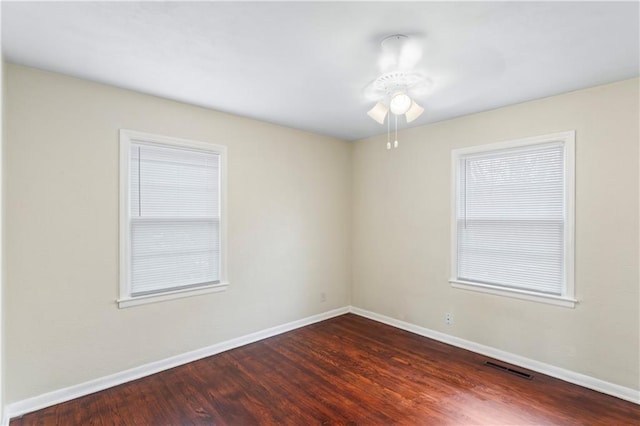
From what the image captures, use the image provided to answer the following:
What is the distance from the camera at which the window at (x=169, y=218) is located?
2.83 meters

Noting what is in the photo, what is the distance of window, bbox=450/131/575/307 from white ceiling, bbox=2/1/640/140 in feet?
1.94

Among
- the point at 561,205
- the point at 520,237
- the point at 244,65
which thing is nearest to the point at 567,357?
the point at 520,237

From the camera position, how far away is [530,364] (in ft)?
9.98

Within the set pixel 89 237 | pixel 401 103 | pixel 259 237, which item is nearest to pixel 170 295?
pixel 89 237

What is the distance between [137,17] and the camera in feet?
5.76

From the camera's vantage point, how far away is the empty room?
1.99 metres

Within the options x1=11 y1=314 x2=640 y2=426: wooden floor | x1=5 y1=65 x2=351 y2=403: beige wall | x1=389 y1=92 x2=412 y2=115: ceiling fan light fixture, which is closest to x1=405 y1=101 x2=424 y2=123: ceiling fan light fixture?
x1=389 y1=92 x2=412 y2=115: ceiling fan light fixture

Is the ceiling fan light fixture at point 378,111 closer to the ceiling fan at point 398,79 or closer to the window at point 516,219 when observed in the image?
the ceiling fan at point 398,79

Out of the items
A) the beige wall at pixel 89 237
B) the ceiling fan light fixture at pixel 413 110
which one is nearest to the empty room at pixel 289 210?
the beige wall at pixel 89 237

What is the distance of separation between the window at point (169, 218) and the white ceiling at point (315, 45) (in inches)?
22.0

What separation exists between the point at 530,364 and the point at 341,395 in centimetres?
187

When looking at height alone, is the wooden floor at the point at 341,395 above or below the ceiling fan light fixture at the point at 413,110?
below

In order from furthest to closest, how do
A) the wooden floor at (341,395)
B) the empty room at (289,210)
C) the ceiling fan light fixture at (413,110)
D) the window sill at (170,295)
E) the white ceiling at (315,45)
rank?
the window sill at (170,295), the ceiling fan light fixture at (413,110), the wooden floor at (341,395), the empty room at (289,210), the white ceiling at (315,45)

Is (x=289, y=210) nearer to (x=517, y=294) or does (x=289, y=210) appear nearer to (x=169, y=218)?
(x=169, y=218)
